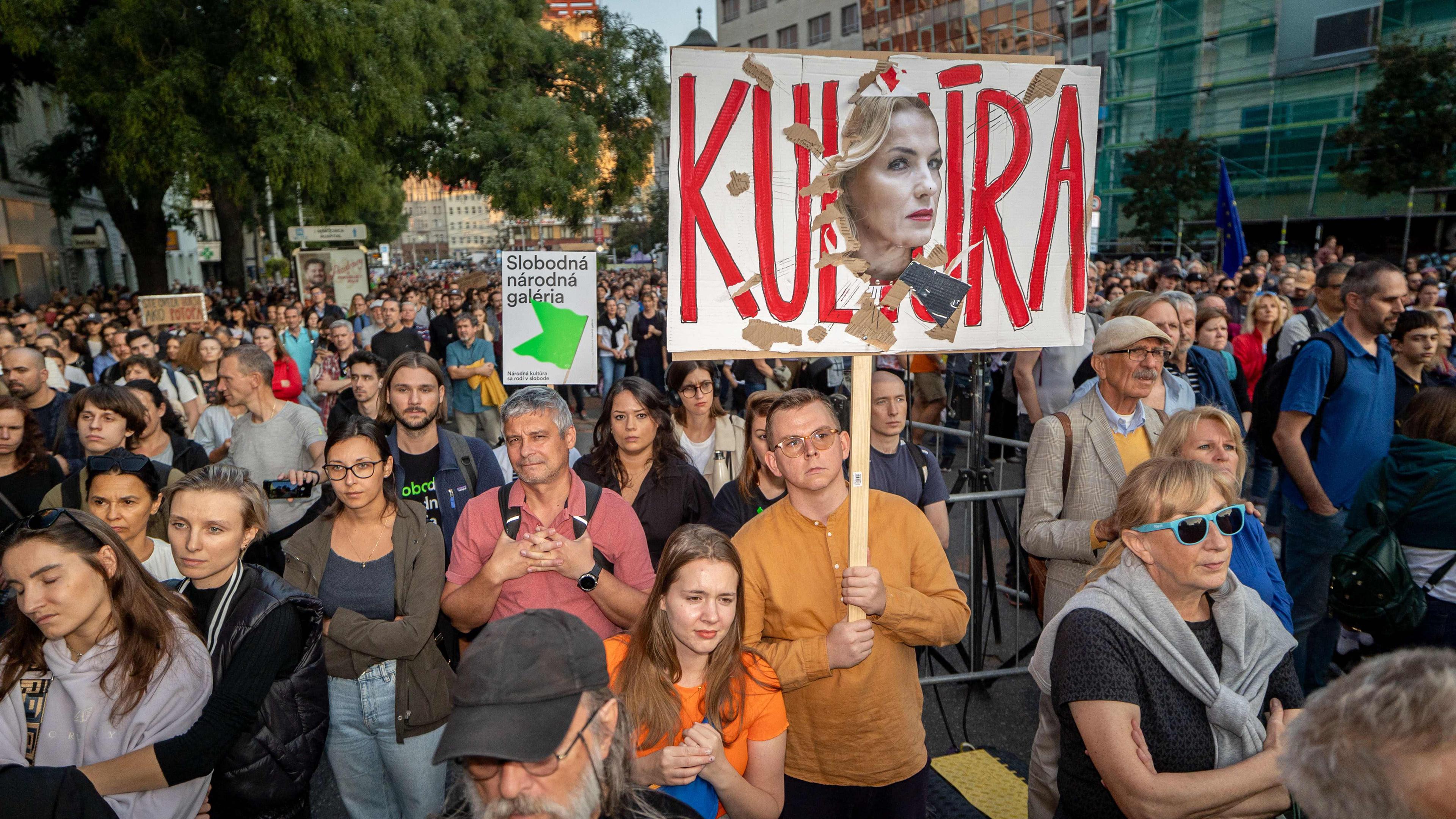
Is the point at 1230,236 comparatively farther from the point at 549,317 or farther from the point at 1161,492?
the point at 1161,492

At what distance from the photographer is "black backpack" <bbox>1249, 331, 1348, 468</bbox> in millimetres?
4250

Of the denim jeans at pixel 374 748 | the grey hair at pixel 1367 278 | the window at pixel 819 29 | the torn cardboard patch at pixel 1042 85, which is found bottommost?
the denim jeans at pixel 374 748

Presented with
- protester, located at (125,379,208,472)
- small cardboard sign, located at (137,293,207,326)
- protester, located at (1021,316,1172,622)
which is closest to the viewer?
protester, located at (1021,316,1172,622)

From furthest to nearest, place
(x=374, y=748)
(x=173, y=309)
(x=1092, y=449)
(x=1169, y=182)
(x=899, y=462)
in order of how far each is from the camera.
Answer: (x=1169, y=182), (x=173, y=309), (x=899, y=462), (x=1092, y=449), (x=374, y=748)

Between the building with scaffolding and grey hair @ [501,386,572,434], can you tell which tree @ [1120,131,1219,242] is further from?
grey hair @ [501,386,572,434]

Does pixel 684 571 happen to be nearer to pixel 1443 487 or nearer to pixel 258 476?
pixel 1443 487

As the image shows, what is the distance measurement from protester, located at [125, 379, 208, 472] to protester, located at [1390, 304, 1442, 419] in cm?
612

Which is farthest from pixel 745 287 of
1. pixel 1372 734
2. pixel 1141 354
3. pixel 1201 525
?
pixel 1141 354

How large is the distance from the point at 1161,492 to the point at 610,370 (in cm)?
1061

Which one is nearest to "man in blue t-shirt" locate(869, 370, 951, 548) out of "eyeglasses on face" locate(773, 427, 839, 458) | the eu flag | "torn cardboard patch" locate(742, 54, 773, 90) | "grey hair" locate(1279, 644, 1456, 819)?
"eyeglasses on face" locate(773, 427, 839, 458)

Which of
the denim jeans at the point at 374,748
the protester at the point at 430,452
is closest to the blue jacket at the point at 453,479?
the protester at the point at 430,452

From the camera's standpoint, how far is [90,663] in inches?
94.0

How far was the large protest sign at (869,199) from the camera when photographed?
252cm

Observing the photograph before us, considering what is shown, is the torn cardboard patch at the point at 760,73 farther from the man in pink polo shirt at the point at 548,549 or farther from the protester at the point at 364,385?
the protester at the point at 364,385
